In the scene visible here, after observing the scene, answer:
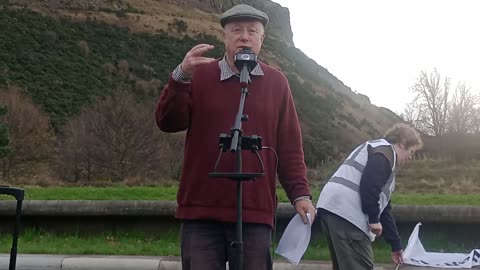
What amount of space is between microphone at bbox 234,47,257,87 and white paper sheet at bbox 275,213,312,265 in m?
1.07

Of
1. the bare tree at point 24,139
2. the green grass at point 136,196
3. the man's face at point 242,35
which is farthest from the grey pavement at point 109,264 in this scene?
the bare tree at point 24,139

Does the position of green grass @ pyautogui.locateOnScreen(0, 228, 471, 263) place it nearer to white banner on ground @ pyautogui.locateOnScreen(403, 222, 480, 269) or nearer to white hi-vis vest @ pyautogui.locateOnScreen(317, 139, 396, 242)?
white banner on ground @ pyautogui.locateOnScreen(403, 222, 480, 269)

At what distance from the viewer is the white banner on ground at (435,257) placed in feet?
24.2

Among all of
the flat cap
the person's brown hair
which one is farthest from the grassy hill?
the flat cap

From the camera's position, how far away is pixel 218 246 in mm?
3654

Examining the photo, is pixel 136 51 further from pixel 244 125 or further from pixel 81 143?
pixel 244 125

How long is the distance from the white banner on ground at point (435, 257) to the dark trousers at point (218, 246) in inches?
152

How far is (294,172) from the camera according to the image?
3912mm

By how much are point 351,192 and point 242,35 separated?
1.82 metres

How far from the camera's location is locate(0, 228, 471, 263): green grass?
869cm

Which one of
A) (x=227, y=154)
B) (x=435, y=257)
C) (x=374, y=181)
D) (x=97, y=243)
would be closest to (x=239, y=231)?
(x=227, y=154)

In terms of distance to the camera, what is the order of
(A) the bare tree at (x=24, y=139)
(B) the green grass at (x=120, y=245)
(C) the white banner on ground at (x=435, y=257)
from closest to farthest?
(C) the white banner on ground at (x=435, y=257) → (B) the green grass at (x=120, y=245) → (A) the bare tree at (x=24, y=139)

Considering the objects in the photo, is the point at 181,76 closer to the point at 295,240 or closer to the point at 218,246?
the point at 218,246

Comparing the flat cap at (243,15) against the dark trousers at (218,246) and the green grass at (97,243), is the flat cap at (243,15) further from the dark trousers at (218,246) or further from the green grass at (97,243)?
the green grass at (97,243)
